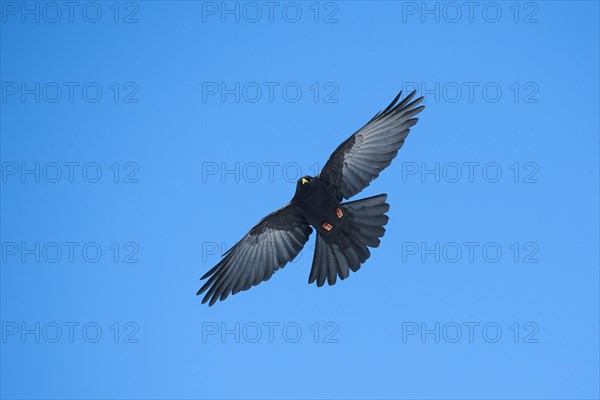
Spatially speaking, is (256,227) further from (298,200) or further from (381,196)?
(381,196)

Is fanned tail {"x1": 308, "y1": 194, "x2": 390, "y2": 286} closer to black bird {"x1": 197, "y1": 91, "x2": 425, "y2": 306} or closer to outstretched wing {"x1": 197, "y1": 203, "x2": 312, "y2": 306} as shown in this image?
black bird {"x1": 197, "y1": 91, "x2": 425, "y2": 306}

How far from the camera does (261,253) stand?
67.7 feet

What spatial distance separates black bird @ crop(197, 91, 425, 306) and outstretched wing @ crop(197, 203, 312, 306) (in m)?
0.03

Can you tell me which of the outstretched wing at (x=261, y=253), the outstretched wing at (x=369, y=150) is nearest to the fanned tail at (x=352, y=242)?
the outstretched wing at (x=369, y=150)

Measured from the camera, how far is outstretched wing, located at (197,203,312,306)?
2025 centimetres

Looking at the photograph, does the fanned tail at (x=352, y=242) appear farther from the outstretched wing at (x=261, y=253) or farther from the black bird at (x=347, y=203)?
the outstretched wing at (x=261, y=253)

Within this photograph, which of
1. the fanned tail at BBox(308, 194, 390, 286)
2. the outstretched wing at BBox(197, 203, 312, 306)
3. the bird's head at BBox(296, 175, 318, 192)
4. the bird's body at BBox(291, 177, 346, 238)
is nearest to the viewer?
the fanned tail at BBox(308, 194, 390, 286)

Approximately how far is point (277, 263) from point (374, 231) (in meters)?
2.82

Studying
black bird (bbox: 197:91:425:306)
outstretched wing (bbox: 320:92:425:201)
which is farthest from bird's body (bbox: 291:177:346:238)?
outstretched wing (bbox: 320:92:425:201)

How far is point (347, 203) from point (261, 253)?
2.90 meters

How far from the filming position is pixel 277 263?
67.1 feet

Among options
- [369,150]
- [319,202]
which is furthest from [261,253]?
[369,150]

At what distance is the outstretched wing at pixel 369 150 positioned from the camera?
61.7 feet

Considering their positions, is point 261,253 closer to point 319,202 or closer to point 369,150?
point 319,202
